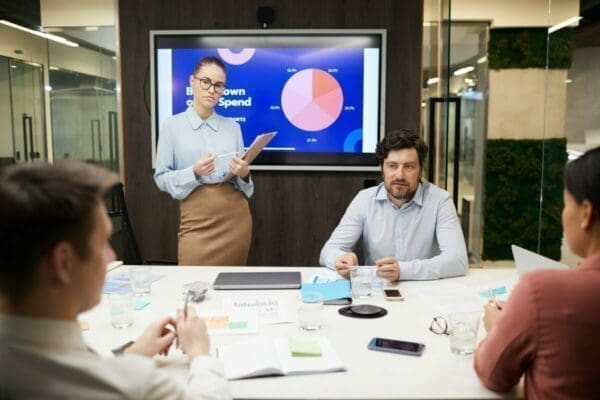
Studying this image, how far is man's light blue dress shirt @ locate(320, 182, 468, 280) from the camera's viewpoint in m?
2.67

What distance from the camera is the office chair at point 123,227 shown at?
3126 mm

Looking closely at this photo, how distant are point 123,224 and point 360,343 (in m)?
1.98

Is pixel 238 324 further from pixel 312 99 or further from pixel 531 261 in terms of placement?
pixel 312 99

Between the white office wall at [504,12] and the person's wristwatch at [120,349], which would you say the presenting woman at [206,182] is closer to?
the person's wristwatch at [120,349]

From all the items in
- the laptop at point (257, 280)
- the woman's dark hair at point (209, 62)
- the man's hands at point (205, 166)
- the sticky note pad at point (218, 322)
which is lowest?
the sticky note pad at point (218, 322)

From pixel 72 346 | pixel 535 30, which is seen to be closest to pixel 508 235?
pixel 535 30

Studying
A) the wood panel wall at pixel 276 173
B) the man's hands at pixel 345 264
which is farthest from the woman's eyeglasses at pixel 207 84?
the man's hands at pixel 345 264

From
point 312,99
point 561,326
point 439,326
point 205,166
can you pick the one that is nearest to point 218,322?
point 439,326

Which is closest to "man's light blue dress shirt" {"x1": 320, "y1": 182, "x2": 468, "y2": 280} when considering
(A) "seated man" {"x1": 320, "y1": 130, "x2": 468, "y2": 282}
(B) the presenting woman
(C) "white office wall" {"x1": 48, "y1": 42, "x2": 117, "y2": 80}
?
(A) "seated man" {"x1": 320, "y1": 130, "x2": 468, "y2": 282}

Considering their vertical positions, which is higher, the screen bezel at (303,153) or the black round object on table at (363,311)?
the screen bezel at (303,153)

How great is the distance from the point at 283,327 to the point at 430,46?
9.39ft

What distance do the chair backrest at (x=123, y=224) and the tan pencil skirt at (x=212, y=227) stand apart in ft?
1.10

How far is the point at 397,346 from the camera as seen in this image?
163cm

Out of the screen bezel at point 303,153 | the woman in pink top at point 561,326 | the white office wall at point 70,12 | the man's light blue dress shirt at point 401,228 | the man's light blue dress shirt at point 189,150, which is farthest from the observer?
the white office wall at point 70,12
